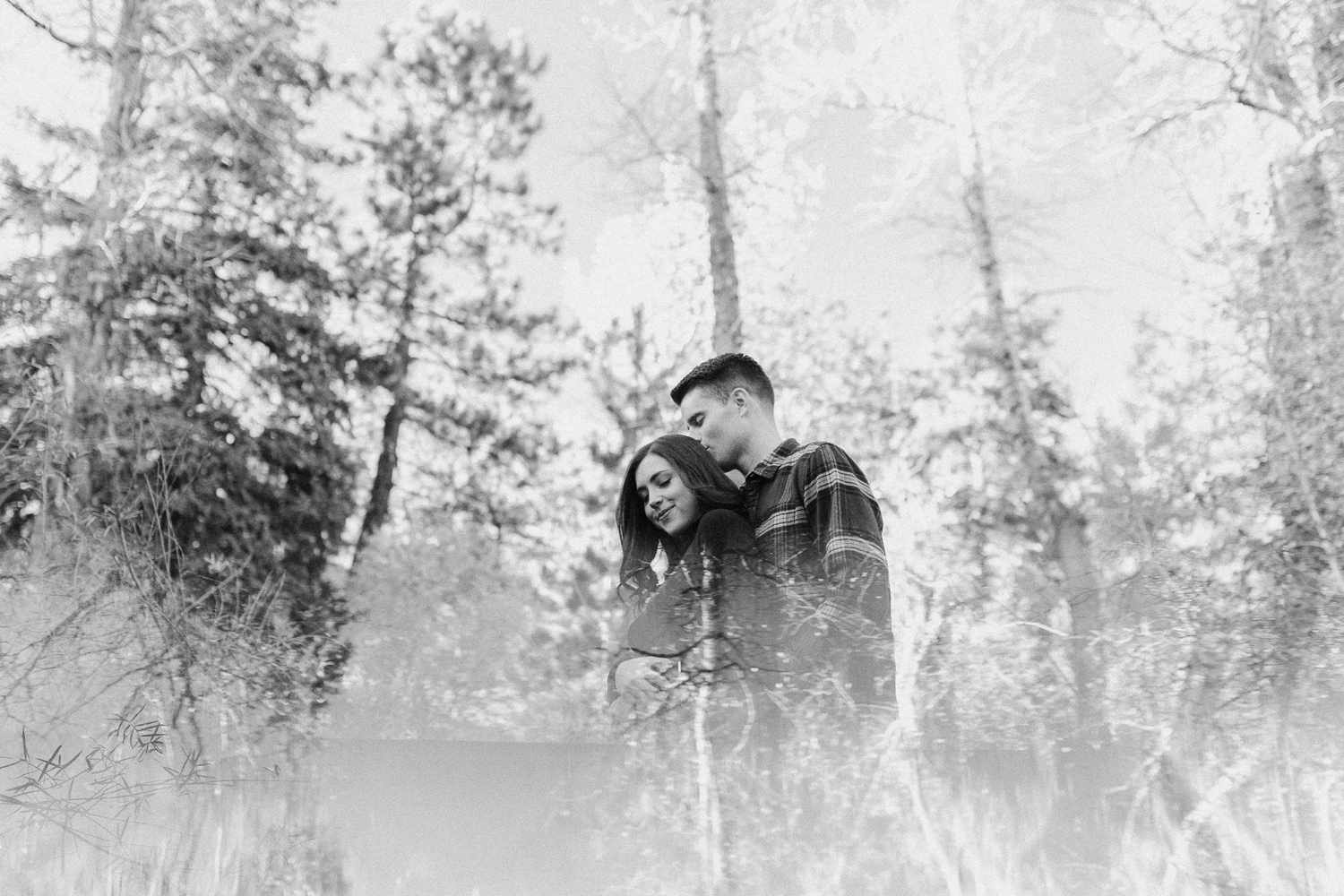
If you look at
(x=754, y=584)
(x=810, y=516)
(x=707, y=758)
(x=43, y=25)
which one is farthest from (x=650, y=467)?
(x=43, y=25)

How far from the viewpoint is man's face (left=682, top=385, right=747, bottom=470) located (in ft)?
6.95

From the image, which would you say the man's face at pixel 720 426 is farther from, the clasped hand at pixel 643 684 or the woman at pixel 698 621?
Answer: the clasped hand at pixel 643 684

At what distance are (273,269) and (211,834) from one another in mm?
9754

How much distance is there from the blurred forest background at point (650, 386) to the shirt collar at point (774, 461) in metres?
0.32

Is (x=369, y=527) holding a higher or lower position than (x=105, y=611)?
higher

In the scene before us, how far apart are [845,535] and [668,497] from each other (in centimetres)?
31

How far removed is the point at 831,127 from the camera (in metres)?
11.0

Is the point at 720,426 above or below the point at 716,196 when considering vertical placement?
below

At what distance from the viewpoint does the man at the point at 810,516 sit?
1.29 metres

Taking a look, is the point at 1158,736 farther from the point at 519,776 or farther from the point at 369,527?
the point at 369,527

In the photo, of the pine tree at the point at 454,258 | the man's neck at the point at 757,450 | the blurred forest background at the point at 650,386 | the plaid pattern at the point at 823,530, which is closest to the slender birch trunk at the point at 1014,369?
the blurred forest background at the point at 650,386

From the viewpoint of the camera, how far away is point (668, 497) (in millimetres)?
1676

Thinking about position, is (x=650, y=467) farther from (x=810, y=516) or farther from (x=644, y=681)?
(x=644, y=681)

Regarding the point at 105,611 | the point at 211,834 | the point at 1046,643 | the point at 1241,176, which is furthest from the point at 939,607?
the point at 1241,176
